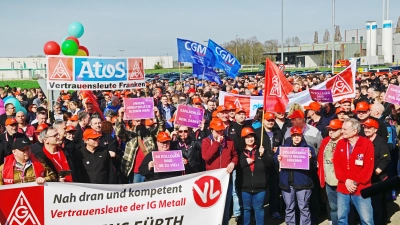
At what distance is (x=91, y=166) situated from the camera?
22.2 feet

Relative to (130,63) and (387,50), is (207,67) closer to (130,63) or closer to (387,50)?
(130,63)

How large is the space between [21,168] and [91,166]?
1162mm

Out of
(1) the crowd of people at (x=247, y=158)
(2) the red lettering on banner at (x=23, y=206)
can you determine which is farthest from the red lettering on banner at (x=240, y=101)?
(2) the red lettering on banner at (x=23, y=206)

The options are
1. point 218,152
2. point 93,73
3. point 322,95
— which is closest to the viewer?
point 218,152

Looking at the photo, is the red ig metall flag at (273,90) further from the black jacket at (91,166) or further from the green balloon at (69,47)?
the green balloon at (69,47)

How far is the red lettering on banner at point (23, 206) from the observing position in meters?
5.45

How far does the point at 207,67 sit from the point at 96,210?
409 inches

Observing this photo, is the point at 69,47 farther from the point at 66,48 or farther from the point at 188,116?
the point at 188,116

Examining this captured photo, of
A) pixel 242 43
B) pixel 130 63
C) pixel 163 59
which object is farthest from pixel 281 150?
pixel 163 59

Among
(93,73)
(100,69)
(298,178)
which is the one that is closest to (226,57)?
(100,69)

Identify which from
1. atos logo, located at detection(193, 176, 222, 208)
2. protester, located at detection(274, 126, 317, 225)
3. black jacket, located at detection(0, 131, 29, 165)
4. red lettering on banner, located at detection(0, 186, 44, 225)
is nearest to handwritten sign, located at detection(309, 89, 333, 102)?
protester, located at detection(274, 126, 317, 225)

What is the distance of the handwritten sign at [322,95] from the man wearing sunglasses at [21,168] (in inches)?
251

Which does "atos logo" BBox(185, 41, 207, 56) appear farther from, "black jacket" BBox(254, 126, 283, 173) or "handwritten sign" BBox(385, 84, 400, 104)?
"black jacket" BBox(254, 126, 283, 173)

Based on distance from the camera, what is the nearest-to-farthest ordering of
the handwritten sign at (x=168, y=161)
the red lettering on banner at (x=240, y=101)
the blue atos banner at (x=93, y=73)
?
the handwritten sign at (x=168, y=161), the blue atos banner at (x=93, y=73), the red lettering on banner at (x=240, y=101)
